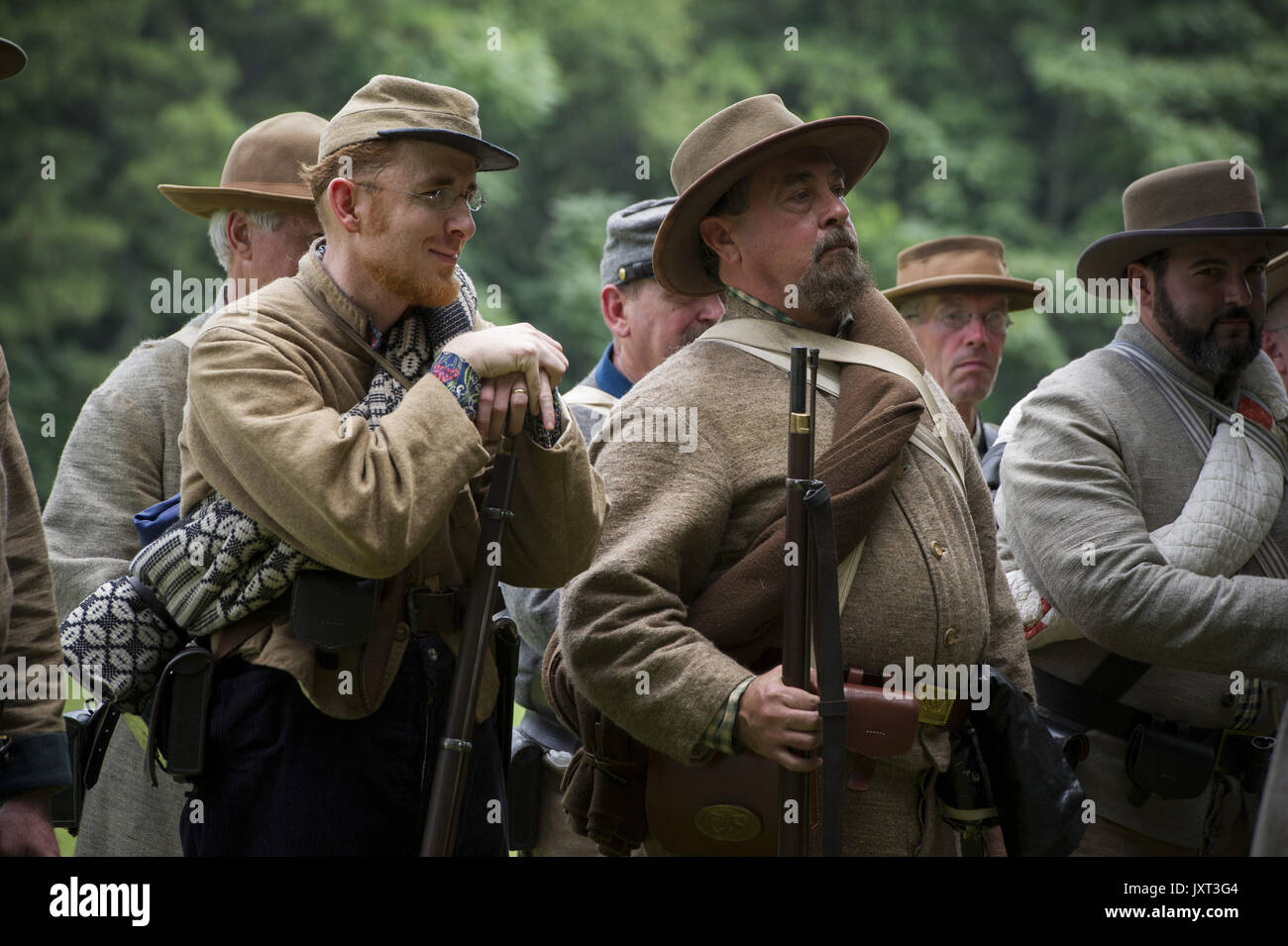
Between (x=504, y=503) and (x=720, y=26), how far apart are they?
22.7 m

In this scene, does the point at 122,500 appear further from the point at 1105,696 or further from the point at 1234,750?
the point at 1234,750

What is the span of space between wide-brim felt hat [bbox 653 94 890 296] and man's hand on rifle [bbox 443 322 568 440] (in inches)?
28.5

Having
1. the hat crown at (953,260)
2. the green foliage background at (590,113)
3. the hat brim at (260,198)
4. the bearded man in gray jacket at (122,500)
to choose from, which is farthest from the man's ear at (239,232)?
the green foliage background at (590,113)

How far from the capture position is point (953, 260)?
6.18 metres

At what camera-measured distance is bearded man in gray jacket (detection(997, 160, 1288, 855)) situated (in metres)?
3.69

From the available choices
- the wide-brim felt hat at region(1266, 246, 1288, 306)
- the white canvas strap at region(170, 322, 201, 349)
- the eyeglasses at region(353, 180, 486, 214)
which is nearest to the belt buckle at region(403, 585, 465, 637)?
the eyeglasses at region(353, 180, 486, 214)

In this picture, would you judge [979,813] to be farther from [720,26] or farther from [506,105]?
[720,26]

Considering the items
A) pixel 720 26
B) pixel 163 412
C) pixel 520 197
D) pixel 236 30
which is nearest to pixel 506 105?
pixel 520 197

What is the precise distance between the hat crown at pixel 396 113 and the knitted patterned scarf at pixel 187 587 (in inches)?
16.8

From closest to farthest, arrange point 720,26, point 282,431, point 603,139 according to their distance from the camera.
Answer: point 282,431 → point 603,139 → point 720,26

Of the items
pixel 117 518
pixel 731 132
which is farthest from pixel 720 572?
pixel 117 518

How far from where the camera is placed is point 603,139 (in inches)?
874

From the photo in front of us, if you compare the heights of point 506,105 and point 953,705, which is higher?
point 506,105

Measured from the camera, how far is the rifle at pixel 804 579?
2.94m
